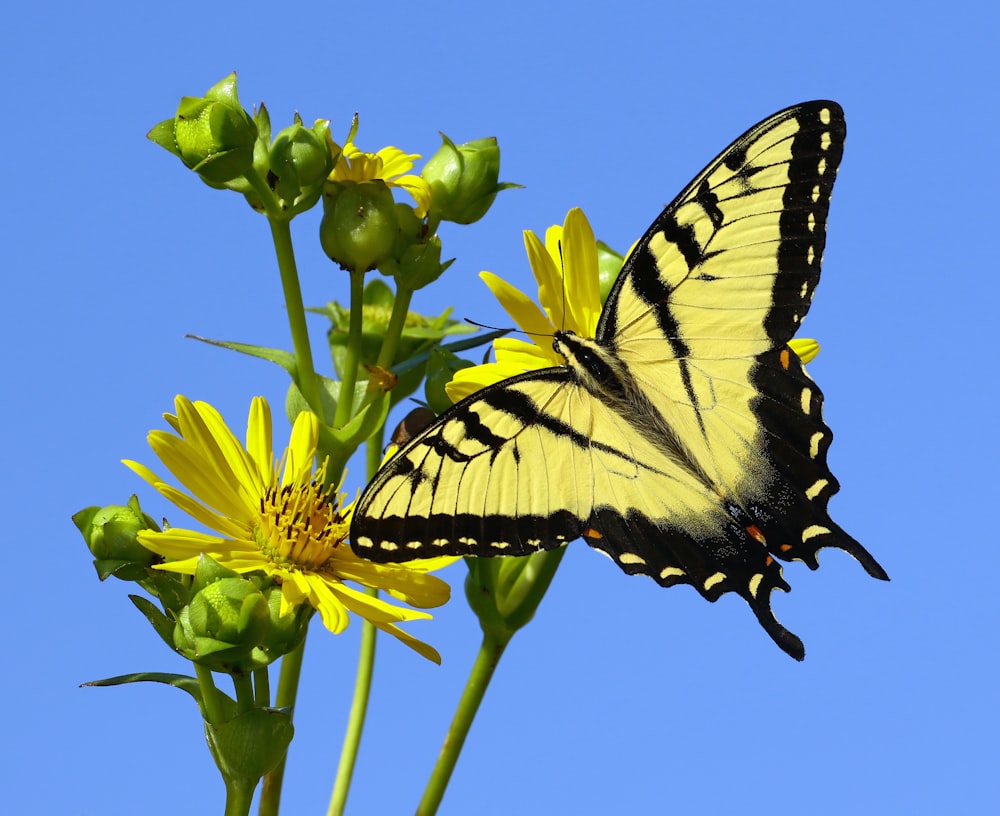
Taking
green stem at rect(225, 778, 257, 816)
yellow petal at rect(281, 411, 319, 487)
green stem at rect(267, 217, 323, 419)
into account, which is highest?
green stem at rect(267, 217, 323, 419)

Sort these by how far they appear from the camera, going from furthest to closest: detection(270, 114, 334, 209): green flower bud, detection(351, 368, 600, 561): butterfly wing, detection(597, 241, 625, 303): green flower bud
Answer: detection(597, 241, 625, 303): green flower bud < detection(270, 114, 334, 209): green flower bud < detection(351, 368, 600, 561): butterfly wing

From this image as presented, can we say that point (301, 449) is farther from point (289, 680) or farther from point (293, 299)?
point (289, 680)

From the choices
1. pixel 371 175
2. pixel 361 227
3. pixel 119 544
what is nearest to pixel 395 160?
pixel 371 175

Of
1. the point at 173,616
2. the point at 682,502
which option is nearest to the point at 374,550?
the point at 173,616

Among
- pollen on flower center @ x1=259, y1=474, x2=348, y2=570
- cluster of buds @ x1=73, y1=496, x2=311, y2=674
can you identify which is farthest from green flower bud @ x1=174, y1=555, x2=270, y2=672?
pollen on flower center @ x1=259, y1=474, x2=348, y2=570

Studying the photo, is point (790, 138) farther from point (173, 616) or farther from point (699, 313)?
point (173, 616)

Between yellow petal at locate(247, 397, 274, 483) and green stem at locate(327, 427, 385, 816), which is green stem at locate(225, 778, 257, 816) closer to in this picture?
green stem at locate(327, 427, 385, 816)
